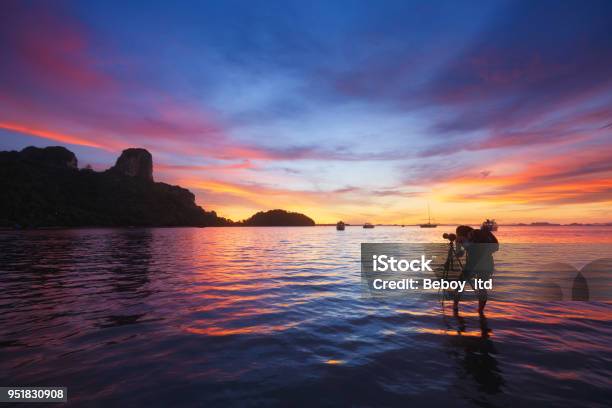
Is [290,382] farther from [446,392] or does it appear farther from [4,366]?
[4,366]

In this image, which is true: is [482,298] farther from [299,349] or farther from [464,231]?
[299,349]

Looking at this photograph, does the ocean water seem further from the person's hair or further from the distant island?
the distant island

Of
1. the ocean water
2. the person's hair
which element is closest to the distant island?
the ocean water

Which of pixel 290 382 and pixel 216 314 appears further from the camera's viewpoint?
pixel 216 314

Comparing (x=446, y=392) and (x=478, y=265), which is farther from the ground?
(x=478, y=265)

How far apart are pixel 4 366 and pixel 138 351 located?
7.95 ft

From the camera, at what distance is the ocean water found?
4.94 m

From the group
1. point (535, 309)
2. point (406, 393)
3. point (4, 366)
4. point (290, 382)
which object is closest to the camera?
point (406, 393)

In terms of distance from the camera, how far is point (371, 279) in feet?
55.6

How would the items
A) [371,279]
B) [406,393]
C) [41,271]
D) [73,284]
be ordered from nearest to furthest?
[406,393] → [73,284] → [371,279] → [41,271]

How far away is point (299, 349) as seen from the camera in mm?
6887

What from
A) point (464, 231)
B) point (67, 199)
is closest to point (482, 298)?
point (464, 231)

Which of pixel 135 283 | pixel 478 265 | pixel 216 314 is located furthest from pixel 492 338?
pixel 135 283

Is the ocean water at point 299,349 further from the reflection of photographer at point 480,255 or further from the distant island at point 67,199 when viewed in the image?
the distant island at point 67,199
